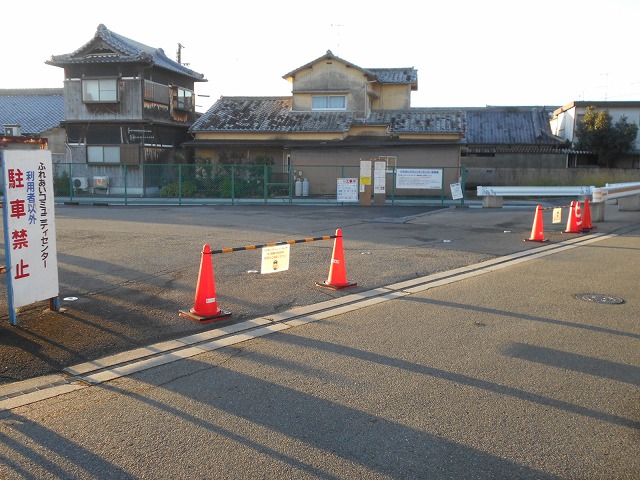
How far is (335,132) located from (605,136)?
18319 millimetres

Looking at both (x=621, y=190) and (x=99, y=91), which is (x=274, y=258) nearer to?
(x=621, y=190)

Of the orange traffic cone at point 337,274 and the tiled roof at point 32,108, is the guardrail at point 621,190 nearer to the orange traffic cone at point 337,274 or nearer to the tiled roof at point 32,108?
the orange traffic cone at point 337,274

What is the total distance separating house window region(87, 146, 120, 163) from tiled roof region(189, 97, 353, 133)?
4572mm

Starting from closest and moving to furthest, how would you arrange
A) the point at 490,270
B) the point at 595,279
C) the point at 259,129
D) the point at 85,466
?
the point at 85,466, the point at 595,279, the point at 490,270, the point at 259,129

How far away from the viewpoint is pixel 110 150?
35000mm

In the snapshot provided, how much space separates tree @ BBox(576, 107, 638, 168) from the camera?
38812 millimetres

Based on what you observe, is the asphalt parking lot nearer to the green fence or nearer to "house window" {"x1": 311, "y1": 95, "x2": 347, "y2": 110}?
the green fence

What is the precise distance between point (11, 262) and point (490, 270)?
301 inches

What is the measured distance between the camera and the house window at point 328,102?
36.3 m

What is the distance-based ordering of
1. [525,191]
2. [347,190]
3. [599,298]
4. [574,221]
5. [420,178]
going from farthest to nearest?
[420,178] → [347,190] → [525,191] → [574,221] → [599,298]

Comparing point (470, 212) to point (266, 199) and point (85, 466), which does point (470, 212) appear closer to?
point (266, 199)

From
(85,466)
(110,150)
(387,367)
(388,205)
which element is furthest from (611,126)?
(85,466)

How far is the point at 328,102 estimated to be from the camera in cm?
3641

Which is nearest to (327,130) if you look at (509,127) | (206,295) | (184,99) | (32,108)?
(184,99)
